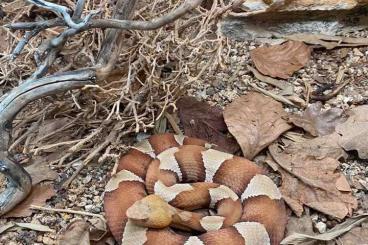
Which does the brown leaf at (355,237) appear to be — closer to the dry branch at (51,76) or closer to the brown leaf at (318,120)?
the brown leaf at (318,120)

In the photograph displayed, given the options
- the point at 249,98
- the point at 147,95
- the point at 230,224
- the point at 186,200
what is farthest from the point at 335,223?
the point at 147,95

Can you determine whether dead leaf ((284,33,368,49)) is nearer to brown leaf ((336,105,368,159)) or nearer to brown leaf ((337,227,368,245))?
brown leaf ((336,105,368,159))

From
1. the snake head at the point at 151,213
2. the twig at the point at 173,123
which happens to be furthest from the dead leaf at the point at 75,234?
the twig at the point at 173,123

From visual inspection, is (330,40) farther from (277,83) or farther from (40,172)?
(40,172)

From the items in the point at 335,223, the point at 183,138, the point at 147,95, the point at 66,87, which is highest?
the point at 66,87


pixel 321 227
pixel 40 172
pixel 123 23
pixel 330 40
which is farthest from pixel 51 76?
pixel 330 40

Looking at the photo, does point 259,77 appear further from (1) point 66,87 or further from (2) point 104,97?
(1) point 66,87

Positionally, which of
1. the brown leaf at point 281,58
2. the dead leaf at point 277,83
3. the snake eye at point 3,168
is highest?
the snake eye at point 3,168
